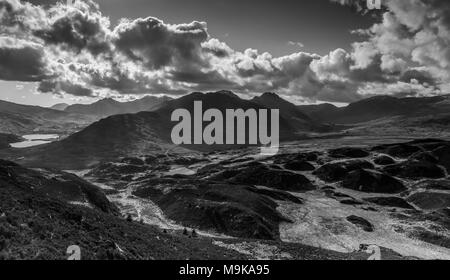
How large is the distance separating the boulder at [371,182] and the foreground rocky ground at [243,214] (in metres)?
0.43

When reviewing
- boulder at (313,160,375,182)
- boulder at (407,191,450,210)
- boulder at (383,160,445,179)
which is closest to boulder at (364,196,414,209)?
boulder at (407,191,450,210)

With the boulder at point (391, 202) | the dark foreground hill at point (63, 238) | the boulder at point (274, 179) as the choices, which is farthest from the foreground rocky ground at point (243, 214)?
the boulder at point (274, 179)

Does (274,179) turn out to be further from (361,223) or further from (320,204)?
(361,223)

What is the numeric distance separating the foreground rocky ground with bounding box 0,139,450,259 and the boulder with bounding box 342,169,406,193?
425 mm

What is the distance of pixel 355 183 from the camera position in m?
170

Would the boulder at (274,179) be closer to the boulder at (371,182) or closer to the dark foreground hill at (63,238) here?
the boulder at (371,182)

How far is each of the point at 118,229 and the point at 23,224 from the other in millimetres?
14230

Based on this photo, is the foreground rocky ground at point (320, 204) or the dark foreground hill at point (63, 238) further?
the foreground rocky ground at point (320, 204)

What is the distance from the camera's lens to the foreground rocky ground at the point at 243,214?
109 feet

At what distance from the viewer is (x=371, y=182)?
553ft

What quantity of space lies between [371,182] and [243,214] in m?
91.0

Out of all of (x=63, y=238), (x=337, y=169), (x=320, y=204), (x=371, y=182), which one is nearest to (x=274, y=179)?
(x=337, y=169)
